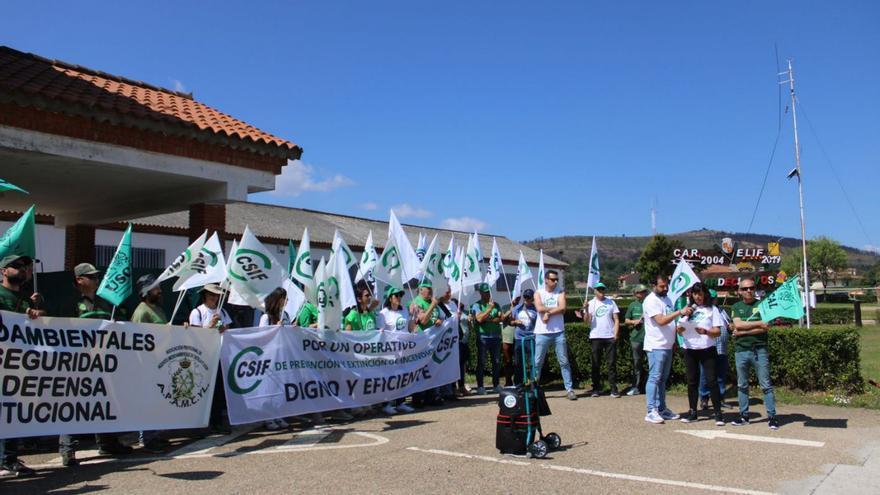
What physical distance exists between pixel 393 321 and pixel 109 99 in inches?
210

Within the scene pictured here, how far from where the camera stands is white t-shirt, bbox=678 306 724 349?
360 inches

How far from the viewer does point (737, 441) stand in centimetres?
791

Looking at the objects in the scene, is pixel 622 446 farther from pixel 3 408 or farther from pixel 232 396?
pixel 3 408

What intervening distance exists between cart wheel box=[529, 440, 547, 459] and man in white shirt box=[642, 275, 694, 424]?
2.70 m

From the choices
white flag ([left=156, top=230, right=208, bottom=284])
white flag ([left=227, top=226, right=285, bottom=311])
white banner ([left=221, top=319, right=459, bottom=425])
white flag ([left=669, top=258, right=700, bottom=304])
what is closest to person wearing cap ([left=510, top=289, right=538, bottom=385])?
white banner ([left=221, top=319, right=459, bottom=425])

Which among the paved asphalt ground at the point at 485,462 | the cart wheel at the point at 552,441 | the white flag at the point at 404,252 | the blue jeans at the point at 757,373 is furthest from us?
the white flag at the point at 404,252

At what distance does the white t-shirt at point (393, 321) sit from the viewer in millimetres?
10688

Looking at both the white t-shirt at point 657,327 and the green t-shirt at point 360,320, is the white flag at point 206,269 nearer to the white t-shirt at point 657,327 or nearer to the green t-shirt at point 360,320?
the green t-shirt at point 360,320

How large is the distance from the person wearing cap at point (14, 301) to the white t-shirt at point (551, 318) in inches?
288

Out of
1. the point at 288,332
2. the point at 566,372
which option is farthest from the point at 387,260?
the point at 566,372

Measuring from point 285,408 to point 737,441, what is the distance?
5.49 m

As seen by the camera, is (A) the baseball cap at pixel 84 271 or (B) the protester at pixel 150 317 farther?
(B) the protester at pixel 150 317

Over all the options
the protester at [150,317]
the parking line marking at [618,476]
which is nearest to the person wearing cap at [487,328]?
the parking line marking at [618,476]

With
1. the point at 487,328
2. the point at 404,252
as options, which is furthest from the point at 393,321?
the point at 487,328
